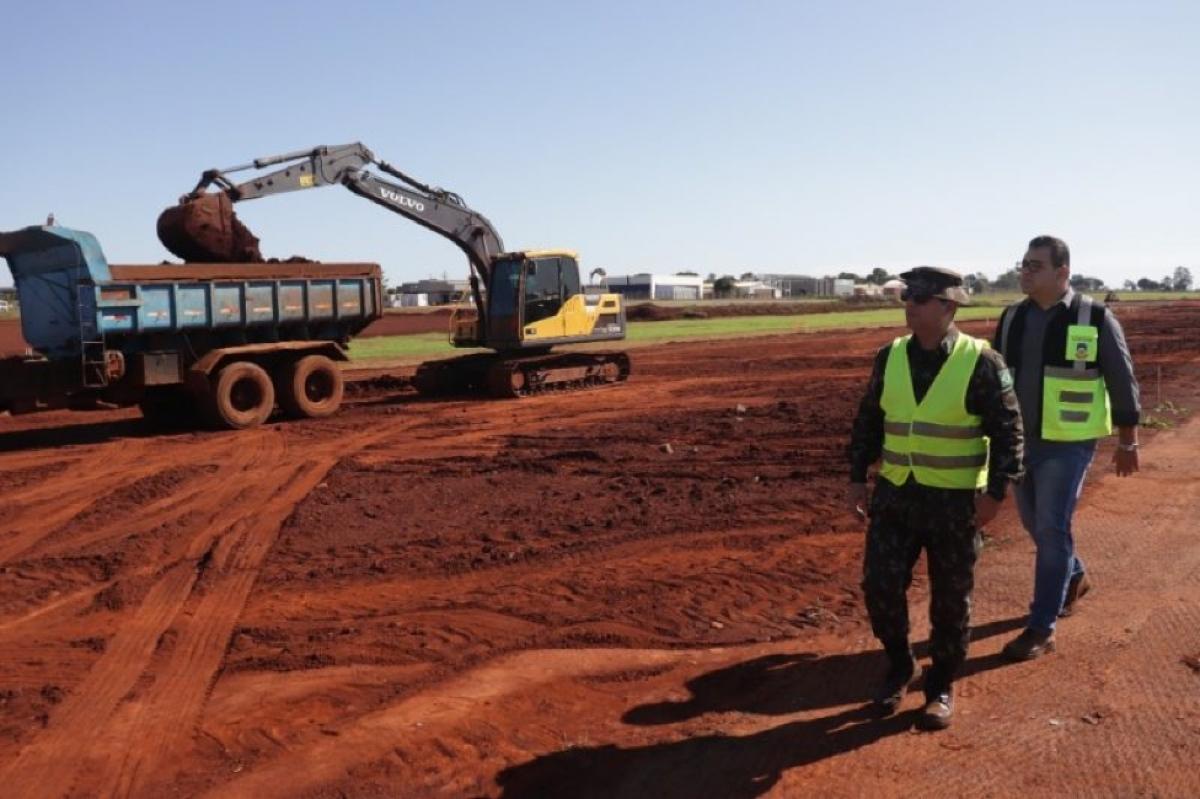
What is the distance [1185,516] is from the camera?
312 inches

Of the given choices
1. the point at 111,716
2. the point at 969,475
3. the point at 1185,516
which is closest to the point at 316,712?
the point at 111,716

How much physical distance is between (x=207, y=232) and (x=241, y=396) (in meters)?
2.55

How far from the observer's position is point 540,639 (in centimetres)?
578

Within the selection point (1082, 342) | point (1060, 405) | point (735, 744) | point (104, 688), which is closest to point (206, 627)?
point (104, 688)

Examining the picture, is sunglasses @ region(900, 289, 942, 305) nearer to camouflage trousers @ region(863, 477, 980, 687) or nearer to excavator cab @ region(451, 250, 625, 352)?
camouflage trousers @ region(863, 477, 980, 687)

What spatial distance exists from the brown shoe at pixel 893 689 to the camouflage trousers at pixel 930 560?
13 cm

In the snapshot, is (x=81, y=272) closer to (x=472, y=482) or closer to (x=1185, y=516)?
(x=472, y=482)

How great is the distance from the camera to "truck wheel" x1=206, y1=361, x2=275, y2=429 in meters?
14.9

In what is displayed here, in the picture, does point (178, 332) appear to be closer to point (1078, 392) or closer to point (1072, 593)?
point (1072, 593)

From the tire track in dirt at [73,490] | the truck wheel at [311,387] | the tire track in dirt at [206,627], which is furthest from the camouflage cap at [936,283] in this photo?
the truck wheel at [311,387]

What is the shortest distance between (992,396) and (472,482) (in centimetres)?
694

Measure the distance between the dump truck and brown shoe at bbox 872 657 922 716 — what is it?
1191cm

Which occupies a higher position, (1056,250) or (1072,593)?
(1056,250)

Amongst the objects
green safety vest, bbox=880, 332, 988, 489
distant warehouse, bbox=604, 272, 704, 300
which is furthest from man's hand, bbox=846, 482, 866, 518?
distant warehouse, bbox=604, 272, 704, 300
